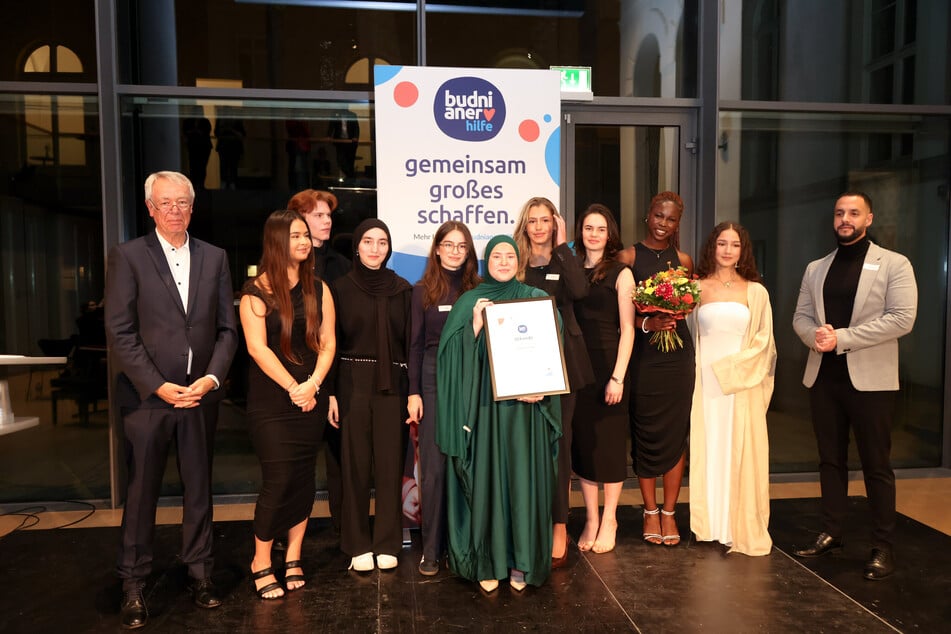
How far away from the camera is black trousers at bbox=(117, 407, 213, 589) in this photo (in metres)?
3.19

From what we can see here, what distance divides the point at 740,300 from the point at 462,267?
1557mm

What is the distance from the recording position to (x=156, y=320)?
10.4 feet

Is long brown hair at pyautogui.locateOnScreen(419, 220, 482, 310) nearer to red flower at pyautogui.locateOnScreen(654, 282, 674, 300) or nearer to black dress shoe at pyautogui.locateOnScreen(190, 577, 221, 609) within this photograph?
red flower at pyautogui.locateOnScreen(654, 282, 674, 300)

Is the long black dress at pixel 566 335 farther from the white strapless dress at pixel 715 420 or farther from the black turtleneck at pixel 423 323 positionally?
the white strapless dress at pixel 715 420

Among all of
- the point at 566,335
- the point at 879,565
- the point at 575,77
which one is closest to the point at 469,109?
the point at 575,77

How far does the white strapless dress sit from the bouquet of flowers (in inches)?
12.7

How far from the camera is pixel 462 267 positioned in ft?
12.0

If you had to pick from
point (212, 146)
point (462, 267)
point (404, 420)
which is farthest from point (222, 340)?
point (212, 146)

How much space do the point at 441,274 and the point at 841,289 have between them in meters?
2.12

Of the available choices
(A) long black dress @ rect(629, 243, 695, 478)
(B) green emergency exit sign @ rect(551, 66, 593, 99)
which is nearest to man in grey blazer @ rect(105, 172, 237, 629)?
(A) long black dress @ rect(629, 243, 695, 478)

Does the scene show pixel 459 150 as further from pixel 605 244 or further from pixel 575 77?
pixel 575 77

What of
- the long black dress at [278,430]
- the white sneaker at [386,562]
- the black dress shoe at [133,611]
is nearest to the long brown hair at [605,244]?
the long black dress at [278,430]

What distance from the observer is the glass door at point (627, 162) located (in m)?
5.12

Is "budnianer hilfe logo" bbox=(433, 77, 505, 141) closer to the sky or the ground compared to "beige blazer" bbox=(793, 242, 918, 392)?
closer to the sky
